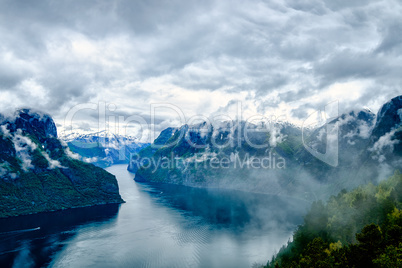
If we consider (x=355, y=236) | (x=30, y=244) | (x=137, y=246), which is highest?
(x=355, y=236)

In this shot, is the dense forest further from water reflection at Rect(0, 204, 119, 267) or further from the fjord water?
water reflection at Rect(0, 204, 119, 267)

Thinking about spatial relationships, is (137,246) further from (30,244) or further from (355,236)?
(355,236)

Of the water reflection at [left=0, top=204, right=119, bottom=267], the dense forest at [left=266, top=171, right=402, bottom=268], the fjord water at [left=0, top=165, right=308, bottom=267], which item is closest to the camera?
the dense forest at [left=266, top=171, right=402, bottom=268]

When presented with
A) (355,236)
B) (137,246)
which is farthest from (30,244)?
(355,236)

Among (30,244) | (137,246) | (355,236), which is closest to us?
(355,236)

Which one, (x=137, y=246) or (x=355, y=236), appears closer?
(x=355, y=236)

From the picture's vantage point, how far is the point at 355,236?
8250 centimetres

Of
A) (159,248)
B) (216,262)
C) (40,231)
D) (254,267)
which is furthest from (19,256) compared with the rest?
(254,267)

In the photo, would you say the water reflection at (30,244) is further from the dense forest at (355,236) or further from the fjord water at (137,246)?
the dense forest at (355,236)

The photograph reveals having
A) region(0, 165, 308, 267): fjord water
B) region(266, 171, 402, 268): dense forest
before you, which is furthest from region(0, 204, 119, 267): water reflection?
region(266, 171, 402, 268): dense forest

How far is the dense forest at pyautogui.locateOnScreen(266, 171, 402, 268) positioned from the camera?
53156mm

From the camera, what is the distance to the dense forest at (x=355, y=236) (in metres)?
53.2

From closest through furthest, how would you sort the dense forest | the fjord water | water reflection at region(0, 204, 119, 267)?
the dense forest → the fjord water → water reflection at region(0, 204, 119, 267)

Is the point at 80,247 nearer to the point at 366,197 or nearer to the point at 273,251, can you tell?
the point at 273,251
